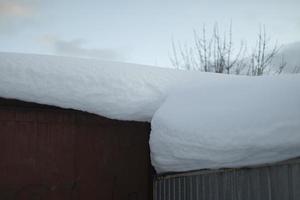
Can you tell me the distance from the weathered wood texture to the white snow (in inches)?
16.1

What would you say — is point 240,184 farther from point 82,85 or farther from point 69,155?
point 69,155

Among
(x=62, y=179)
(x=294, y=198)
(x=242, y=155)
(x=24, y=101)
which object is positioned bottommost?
(x=62, y=179)

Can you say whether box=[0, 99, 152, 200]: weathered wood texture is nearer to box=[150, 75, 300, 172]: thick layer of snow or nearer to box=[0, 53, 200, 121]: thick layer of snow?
box=[0, 53, 200, 121]: thick layer of snow

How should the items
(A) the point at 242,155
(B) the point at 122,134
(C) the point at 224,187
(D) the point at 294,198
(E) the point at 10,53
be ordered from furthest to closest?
(B) the point at 122,134, (E) the point at 10,53, (C) the point at 224,187, (A) the point at 242,155, (D) the point at 294,198

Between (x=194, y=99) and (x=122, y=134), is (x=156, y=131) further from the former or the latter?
(x=122, y=134)

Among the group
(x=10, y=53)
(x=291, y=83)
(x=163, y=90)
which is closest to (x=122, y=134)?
(x=163, y=90)

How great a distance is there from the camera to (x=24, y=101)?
439 centimetres

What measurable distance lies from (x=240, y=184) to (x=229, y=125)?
0.51 meters

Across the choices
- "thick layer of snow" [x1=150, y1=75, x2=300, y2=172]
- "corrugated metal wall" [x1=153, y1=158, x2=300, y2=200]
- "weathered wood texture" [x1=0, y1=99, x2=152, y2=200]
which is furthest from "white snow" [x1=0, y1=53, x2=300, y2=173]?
"weathered wood texture" [x1=0, y1=99, x2=152, y2=200]

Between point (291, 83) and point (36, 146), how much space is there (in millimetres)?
2613

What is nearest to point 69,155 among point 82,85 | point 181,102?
point 82,85

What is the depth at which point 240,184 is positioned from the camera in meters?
3.65

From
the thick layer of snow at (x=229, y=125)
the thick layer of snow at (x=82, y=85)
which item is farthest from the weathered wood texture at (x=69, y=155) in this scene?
the thick layer of snow at (x=229, y=125)

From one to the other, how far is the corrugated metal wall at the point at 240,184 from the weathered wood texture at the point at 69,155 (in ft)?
2.02
